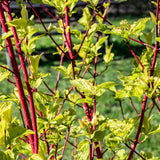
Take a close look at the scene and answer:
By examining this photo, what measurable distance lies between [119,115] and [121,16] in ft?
22.2

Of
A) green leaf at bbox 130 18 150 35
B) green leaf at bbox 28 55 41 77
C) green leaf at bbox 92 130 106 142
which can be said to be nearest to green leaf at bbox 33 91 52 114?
green leaf at bbox 28 55 41 77

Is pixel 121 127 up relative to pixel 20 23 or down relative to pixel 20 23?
down

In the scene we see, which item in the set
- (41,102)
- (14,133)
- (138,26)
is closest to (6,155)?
(14,133)

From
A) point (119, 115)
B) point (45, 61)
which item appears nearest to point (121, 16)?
point (45, 61)

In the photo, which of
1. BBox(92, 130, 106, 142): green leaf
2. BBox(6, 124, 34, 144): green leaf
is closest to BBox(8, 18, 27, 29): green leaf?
BBox(6, 124, 34, 144): green leaf

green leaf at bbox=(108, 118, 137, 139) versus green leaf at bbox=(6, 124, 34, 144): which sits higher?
green leaf at bbox=(6, 124, 34, 144)

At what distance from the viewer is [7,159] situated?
28.0 inches

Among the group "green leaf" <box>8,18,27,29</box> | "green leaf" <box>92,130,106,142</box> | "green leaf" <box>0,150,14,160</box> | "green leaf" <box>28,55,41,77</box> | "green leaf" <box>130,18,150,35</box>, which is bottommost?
"green leaf" <box>92,130,106,142</box>

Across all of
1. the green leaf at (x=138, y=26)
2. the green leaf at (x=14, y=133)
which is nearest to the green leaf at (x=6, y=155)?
the green leaf at (x=14, y=133)

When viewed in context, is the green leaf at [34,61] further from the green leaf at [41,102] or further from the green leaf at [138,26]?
the green leaf at [138,26]

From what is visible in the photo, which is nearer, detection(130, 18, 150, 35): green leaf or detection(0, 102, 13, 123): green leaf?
detection(0, 102, 13, 123): green leaf

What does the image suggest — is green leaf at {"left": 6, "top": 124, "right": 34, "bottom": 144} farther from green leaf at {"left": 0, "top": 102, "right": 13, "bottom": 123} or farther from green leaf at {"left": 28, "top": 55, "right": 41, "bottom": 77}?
green leaf at {"left": 28, "top": 55, "right": 41, "bottom": 77}

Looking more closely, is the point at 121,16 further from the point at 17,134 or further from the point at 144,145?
the point at 17,134

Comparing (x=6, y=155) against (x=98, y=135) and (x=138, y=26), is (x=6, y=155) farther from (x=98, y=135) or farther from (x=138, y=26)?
(x=138, y=26)
